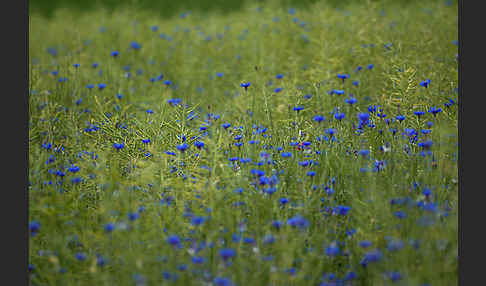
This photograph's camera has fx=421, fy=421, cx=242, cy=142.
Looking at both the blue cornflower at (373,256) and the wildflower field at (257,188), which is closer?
the blue cornflower at (373,256)

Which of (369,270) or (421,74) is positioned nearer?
(369,270)

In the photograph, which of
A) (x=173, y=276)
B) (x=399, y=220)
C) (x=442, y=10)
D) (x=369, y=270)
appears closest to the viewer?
(x=173, y=276)

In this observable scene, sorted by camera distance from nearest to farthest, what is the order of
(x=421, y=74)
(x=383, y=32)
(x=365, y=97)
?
(x=421, y=74), (x=365, y=97), (x=383, y=32)

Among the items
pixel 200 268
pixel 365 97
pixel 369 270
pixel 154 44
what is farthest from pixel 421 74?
pixel 154 44

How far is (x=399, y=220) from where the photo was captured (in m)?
2.10

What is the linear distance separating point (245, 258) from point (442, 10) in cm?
475

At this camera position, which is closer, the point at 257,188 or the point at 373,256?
the point at 373,256

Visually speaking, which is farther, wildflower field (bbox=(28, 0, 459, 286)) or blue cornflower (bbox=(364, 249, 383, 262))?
wildflower field (bbox=(28, 0, 459, 286))

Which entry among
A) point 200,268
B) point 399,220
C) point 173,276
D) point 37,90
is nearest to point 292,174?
point 399,220

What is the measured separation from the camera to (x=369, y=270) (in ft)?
6.31

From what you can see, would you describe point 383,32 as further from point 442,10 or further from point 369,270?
point 369,270

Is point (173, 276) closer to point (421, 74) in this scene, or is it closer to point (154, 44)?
point (421, 74)

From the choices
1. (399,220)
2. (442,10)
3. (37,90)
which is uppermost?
(442,10)

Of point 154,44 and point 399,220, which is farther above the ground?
point 154,44
